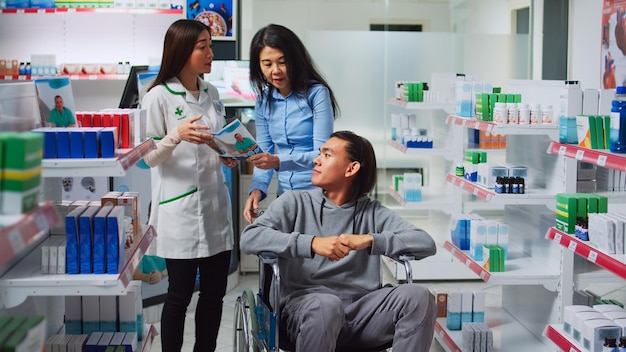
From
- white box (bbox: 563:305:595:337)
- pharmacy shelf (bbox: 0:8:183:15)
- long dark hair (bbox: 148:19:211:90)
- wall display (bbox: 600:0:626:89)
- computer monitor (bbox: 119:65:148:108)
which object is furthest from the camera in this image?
wall display (bbox: 600:0:626:89)

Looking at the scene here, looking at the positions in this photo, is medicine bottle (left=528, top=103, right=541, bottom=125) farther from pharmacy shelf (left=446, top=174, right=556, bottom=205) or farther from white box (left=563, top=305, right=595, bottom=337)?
white box (left=563, top=305, right=595, bottom=337)

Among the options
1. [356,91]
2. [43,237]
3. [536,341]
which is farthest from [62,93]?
[356,91]

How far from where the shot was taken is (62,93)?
2818mm

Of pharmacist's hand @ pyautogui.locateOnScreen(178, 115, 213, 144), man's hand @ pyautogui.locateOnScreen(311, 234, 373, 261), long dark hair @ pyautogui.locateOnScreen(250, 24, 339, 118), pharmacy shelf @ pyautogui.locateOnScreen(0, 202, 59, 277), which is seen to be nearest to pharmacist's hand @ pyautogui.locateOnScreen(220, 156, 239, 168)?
pharmacist's hand @ pyautogui.locateOnScreen(178, 115, 213, 144)

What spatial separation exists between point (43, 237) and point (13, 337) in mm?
921

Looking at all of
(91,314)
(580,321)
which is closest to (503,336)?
(580,321)

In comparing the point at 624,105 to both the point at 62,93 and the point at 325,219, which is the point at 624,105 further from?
the point at 62,93

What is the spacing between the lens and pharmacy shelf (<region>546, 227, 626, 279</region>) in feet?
9.85

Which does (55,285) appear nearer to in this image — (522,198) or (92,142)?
(92,142)

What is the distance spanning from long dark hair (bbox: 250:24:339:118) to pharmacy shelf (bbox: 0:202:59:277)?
1820 millimetres

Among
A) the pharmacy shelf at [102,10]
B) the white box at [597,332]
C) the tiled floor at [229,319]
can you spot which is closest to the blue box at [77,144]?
the white box at [597,332]

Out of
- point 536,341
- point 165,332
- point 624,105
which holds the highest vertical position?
point 624,105

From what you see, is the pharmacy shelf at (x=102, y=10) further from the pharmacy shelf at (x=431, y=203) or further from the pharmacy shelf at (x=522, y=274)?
the pharmacy shelf at (x=522, y=274)

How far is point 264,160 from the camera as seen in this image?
3525 mm
